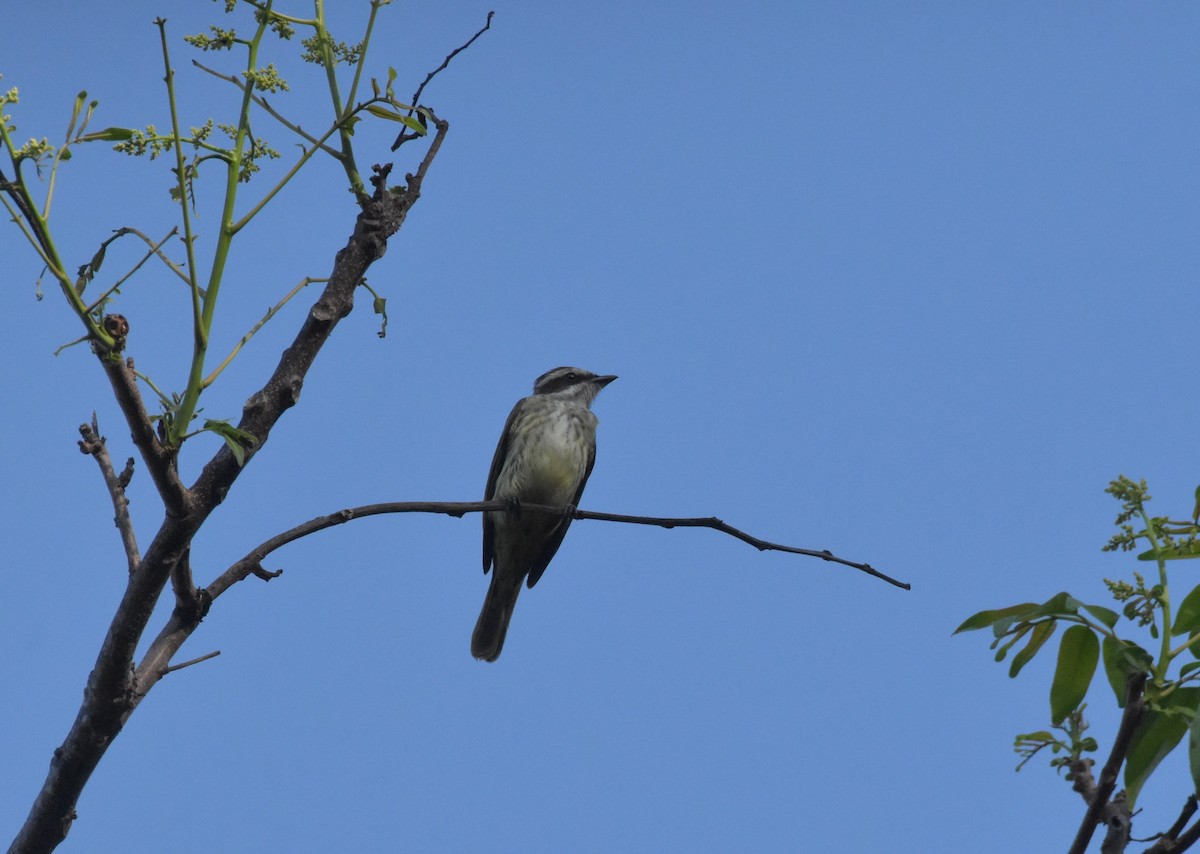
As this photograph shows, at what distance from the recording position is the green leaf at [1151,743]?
2604mm

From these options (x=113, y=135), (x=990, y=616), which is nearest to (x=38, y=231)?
(x=113, y=135)

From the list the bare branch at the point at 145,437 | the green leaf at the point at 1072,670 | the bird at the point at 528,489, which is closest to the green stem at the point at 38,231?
the bare branch at the point at 145,437

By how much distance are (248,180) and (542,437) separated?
641 centimetres

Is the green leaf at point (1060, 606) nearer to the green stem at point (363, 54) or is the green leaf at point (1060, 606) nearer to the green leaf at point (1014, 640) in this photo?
the green leaf at point (1014, 640)

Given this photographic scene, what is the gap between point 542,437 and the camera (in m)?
9.89

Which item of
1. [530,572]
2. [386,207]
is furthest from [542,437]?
[386,207]

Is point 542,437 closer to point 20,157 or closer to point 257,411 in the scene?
point 257,411

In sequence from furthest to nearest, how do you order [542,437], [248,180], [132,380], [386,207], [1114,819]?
[542,437], [386,207], [248,180], [132,380], [1114,819]

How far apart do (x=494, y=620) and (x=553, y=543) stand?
0.76m

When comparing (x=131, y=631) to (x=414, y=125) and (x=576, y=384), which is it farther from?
(x=576, y=384)

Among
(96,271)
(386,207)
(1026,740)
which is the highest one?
(386,207)

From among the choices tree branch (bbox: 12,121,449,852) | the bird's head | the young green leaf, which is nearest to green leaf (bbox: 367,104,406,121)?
the young green leaf

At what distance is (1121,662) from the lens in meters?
2.73

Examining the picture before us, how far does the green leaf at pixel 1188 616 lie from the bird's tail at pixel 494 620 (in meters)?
7.72
